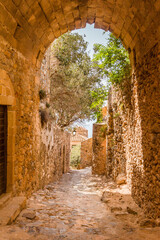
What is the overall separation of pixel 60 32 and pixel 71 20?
46 cm

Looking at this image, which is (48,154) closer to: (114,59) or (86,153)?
(114,59)

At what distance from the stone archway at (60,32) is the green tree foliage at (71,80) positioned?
647 centimetres

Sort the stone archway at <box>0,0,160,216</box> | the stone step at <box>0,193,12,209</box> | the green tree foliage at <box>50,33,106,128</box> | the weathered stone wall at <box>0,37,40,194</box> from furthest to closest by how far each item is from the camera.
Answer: the green tree foliage at <box>50,33,106,128</box> < the weathered stone wall at <box>0,37,40,194</box> < the stone archway at <box>0,0,160,216</box> < the stone step at <box>0,193,12,209</box>

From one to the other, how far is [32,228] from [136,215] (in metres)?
2.09

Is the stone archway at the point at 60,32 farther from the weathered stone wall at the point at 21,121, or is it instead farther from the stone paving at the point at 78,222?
the stone paving at the point at 78,222

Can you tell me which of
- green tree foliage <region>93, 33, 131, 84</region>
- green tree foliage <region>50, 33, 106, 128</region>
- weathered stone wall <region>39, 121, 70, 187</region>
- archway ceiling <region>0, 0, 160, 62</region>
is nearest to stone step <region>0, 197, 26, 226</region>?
weathered stone wall <region>39, 121, 70, 187</region>

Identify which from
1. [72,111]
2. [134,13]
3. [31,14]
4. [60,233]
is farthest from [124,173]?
[72,111]

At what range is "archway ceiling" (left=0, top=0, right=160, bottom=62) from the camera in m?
3.13

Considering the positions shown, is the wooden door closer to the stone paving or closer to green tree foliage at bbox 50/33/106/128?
the stone paving

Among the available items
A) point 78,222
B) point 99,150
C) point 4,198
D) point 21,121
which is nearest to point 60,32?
point 21,121

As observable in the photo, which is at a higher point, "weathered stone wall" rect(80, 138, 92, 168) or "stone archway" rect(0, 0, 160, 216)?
"stone archway" rect(0, 0, 160, 216)

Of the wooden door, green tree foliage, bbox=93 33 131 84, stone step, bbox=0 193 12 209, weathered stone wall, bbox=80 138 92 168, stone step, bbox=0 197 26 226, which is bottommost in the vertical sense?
weathered stone wall, bbox=80 138 92 168

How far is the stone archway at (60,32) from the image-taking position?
3184 mm

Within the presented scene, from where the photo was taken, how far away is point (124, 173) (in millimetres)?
6180
